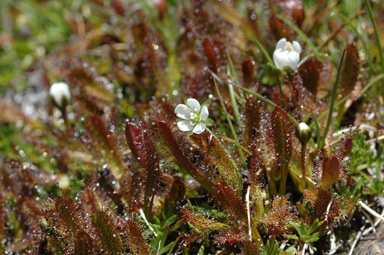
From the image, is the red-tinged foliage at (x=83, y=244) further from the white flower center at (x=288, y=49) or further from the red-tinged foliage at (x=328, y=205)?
the white flower center at (x=288, y=49)

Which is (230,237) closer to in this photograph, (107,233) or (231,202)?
(231,202)

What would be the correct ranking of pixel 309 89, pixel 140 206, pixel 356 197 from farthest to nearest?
pixel 309 89 < pixel 140 206 < pixel 356 197

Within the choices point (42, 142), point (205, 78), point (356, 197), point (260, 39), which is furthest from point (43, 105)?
point (356, 197)

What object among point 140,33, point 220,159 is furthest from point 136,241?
point 140,33

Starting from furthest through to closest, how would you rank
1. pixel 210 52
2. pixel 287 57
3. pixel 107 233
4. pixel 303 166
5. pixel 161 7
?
pixel 161 7, pixel 210 52, pixel 287 57, pixel 303 166, pixel 107 233

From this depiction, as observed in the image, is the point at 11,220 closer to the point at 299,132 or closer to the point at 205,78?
the point at 205,78

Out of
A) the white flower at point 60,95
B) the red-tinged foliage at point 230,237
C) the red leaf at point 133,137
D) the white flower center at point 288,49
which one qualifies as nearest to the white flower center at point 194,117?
the red leaf at point 133,137
